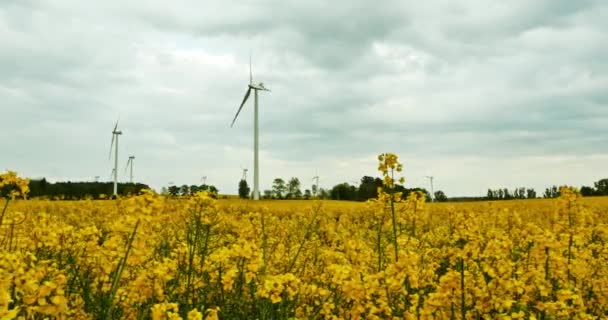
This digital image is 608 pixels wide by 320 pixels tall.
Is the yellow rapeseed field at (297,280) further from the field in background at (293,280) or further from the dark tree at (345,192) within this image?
the dark tree at (345,192)

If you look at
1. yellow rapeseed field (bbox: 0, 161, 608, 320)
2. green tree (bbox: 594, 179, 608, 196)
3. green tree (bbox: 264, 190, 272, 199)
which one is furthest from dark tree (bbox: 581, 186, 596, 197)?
yellow rapeseed field (bbox: 0, 161, 608, 320)

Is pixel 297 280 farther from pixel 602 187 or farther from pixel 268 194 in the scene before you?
pixel 602 187

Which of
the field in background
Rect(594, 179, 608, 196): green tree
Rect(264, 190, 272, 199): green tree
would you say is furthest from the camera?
Rect(594, 179, 608, 196): green tree

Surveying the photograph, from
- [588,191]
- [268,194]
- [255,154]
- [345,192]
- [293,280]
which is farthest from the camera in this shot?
[588,191]

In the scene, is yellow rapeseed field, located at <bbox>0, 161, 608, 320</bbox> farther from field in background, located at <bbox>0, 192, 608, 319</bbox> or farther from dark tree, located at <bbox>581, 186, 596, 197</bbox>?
dark tree, located at <bbox>581, 186, 596, 197</bbox>

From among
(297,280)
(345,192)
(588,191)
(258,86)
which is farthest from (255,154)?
(588,191)

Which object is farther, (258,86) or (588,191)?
(588,191)

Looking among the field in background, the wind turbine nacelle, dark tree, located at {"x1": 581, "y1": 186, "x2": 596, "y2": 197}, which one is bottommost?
the field in background

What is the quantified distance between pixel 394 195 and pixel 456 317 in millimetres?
1520

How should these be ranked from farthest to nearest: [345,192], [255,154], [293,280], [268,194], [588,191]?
[588,191] → [345,192] → [268,194] → [255,154] → [293,280]

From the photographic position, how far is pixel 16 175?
524 cm

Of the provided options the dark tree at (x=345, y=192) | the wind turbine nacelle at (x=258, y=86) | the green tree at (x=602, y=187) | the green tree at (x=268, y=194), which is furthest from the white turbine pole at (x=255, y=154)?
the green tree at (x=602, y=187)

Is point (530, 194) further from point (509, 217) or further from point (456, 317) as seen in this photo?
point (456, 317)

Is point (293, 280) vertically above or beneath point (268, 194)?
beneath
